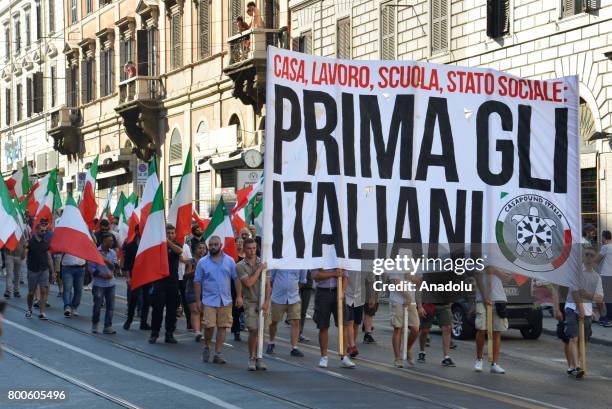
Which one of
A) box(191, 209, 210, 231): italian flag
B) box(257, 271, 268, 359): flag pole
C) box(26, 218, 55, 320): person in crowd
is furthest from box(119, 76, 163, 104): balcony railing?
box(257, 271, 268, 359): flag pole

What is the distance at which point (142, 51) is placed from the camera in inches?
1807

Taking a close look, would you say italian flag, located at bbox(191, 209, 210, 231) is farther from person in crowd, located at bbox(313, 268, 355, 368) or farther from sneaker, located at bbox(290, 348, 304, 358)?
person in crowd, located at bbox(313, 268, 355, 368)

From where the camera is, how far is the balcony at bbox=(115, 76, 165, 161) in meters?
45.1

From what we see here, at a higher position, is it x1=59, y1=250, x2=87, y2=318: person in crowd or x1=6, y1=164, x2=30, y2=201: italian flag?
x1=6, y1=164, x2=30, y2=201: italian flag

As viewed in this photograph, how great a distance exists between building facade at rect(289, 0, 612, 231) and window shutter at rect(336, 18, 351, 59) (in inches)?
1.1

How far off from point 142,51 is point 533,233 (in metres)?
32.9

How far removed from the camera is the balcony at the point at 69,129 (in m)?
55.1

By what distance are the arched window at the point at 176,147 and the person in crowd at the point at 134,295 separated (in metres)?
21.7

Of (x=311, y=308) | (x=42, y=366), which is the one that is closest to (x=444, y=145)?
(x=42, y=366)

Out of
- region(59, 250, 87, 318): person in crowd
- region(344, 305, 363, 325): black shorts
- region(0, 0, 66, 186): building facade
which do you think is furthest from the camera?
region(0, 0, 66, 186): building facade

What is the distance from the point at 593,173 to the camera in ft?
81.4

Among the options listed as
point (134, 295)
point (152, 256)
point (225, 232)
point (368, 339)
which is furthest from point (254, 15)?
point (152, 256)

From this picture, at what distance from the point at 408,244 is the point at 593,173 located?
1109 centimetres

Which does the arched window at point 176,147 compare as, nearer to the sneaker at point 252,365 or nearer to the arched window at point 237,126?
the arched window at point 237,126
